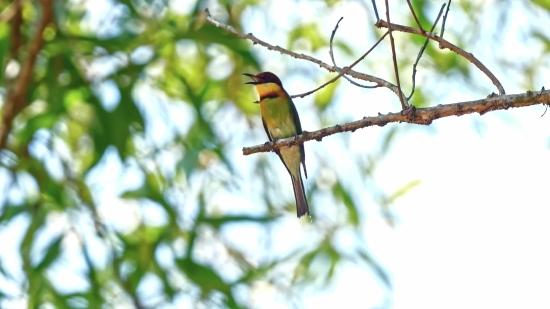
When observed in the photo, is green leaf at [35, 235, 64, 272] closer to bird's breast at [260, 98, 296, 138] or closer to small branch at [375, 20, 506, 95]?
bird's breast at [260, 98, 296, 138]

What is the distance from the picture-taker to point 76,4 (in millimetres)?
3711

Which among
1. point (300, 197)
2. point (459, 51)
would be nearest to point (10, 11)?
point (300, 197)

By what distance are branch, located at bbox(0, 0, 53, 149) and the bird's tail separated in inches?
39.9

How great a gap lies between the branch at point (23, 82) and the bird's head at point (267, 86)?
820 mm

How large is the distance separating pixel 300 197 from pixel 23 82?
104 cm

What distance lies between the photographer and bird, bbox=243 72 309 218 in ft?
11.3

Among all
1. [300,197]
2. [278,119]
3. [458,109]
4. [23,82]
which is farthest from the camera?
[278,119]

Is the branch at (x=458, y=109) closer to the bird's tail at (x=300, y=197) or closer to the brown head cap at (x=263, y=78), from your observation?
the bird's tail at (x=300, y=197)

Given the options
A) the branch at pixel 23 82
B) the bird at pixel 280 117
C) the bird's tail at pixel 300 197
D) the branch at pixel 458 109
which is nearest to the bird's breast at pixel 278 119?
the bird at pixel 280 117

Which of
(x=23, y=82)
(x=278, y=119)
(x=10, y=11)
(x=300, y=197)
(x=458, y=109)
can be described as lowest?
(x=23, y=82)

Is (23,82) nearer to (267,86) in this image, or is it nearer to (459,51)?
(267,86)

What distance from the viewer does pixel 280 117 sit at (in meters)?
3.55

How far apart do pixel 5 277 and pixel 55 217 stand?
299 mm

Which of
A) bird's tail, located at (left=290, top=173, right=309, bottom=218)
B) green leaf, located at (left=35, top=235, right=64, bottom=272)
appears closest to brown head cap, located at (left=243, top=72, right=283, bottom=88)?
bird's tail, located at (left=290, top=173, right=309, bottom=218)
